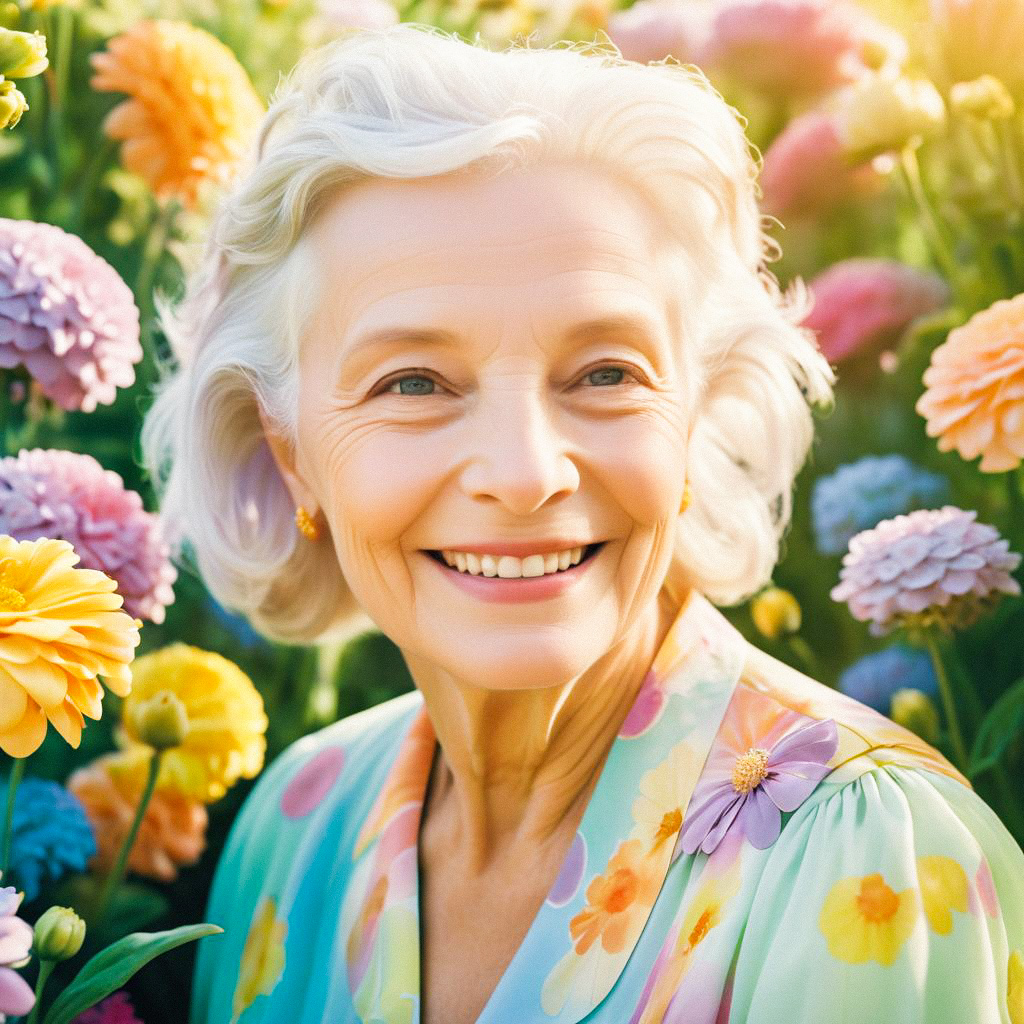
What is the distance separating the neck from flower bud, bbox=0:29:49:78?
0.82 metres

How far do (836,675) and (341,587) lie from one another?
32.5 inches

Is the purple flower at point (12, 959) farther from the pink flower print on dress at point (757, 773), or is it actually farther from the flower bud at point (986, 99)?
the flower bud at point (986, 99)

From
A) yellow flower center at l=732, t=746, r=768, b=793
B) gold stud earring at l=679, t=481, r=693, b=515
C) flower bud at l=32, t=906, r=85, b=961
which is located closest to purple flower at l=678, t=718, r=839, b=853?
yellow flower center at l=732, t=746, r=768, b=793

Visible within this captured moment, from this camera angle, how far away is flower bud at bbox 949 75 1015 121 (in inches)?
77.1

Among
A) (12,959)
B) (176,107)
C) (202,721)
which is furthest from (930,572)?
(176,107)

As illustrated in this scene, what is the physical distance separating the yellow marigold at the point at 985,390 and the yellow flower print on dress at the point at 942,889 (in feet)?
1.54

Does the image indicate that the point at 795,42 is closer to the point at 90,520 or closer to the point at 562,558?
the point at 562,558

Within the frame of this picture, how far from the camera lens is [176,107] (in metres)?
2.15

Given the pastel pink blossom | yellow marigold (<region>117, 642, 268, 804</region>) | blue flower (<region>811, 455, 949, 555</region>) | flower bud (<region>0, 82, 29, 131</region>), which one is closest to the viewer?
flower bud (<region>0, 82, 29, 131</region>)

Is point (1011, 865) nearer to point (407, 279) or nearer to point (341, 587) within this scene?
point (407, 279)

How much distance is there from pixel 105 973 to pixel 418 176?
0.84m

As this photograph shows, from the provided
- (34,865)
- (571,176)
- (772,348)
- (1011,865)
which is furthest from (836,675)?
(34,865)

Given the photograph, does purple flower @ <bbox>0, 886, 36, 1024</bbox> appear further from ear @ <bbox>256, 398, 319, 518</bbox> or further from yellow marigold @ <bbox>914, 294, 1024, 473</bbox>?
yellow marigold @ <bbox>914, 294, 1024, 473</bbox>

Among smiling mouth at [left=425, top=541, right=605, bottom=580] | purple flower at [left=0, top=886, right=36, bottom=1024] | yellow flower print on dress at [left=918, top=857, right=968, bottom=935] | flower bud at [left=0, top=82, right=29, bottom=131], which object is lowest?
yellow flower print on dress at [left=918, top=857, right=968, bottom=935]
